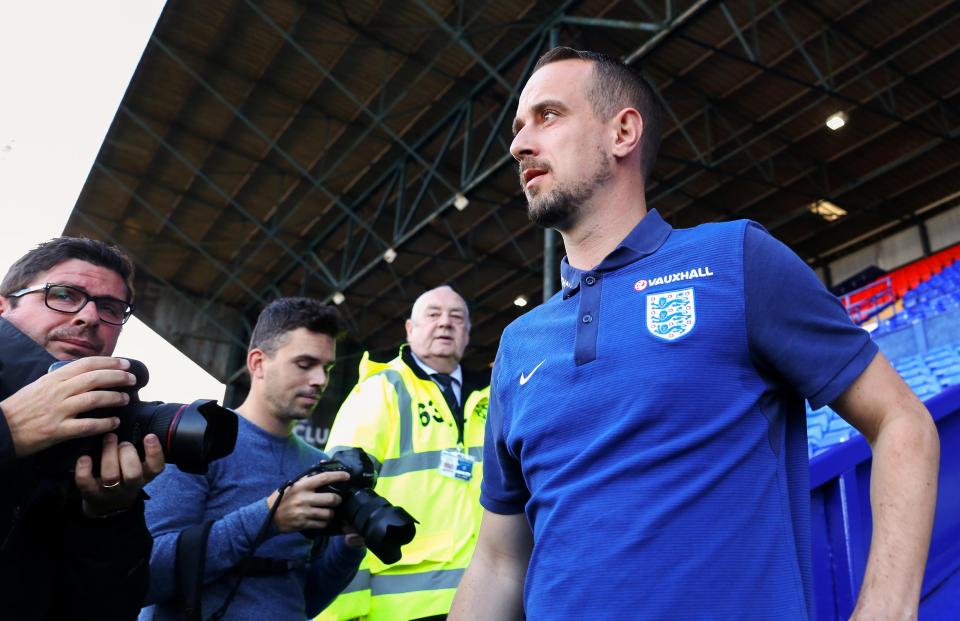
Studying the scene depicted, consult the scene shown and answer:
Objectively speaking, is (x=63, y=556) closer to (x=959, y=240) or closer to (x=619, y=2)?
(x=619, y=2)

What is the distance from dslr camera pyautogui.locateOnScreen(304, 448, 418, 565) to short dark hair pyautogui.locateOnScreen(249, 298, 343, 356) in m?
0.47

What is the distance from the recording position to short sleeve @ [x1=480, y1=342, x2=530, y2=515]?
51.3 inches

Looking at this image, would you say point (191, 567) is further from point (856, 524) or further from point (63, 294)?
point (856, 524)

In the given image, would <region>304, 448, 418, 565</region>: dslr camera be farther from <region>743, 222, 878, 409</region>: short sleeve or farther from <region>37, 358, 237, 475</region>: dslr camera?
<region>743, 222, 878, 409</region>: short sleeve

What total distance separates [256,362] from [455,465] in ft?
2.32

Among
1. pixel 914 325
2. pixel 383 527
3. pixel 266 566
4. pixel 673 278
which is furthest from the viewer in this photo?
pixel 914 325

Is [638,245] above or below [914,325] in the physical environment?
below

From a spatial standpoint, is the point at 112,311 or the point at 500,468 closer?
the point at 500,468

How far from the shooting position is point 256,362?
2.52 metres

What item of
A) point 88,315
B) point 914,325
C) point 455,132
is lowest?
point 88,315

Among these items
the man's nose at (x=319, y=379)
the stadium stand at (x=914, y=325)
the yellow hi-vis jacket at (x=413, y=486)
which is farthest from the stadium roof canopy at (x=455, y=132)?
the man's nose at (x=319, y=379)

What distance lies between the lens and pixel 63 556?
1.53 meters

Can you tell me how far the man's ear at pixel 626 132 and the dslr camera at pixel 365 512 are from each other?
3.49 feet

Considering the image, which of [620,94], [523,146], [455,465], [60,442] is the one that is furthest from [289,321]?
[620,94]
